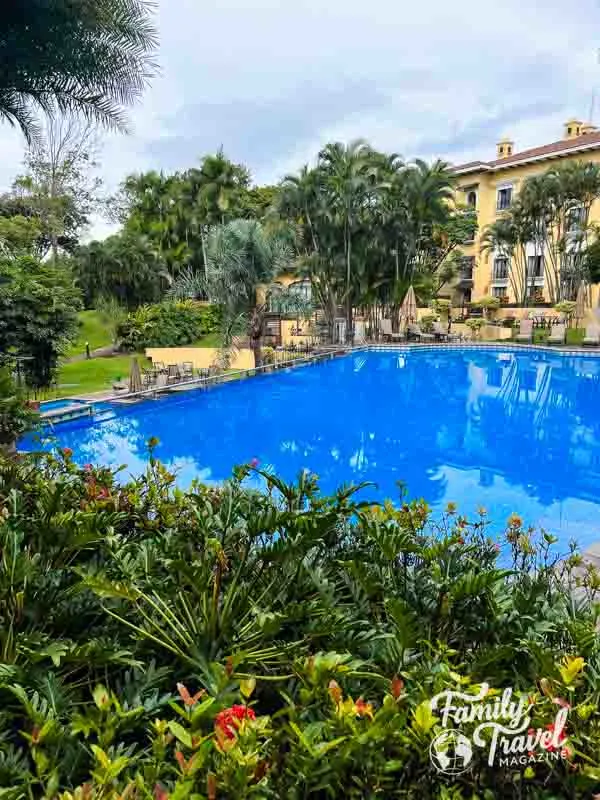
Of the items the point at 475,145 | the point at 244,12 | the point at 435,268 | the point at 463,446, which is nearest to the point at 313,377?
the point at 463,446

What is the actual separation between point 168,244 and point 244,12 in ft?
85.2

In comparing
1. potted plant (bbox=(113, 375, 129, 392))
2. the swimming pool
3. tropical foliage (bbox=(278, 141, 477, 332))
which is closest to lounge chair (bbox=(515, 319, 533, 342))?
tropical foliage (bbox=(278, 141, 477, 332))

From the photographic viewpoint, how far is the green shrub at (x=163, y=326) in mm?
21406

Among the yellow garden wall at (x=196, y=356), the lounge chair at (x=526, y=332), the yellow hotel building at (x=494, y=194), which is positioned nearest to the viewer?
the yellow garden wall at (x=196, y=356)

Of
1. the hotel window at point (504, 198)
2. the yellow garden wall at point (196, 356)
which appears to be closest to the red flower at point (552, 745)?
the yellow garden wall at point (196, 356)

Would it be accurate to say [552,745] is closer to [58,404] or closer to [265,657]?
[265,657]

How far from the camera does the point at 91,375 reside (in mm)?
18156

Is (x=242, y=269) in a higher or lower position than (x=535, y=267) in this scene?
lower

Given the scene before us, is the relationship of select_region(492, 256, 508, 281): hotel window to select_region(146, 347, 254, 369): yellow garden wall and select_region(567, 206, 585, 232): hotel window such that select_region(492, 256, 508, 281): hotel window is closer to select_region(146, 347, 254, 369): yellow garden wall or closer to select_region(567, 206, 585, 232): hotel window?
select_region(567, 206, 585, 232): hotel window

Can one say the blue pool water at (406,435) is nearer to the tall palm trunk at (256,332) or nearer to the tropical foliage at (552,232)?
the tall palm trunk at (256,332)

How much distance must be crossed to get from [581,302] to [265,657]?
33.4 m

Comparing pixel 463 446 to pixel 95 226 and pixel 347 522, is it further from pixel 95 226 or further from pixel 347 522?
pixel 95 226

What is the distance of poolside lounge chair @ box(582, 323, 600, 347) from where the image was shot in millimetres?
22766

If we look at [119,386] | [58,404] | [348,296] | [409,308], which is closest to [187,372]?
[119,386]
